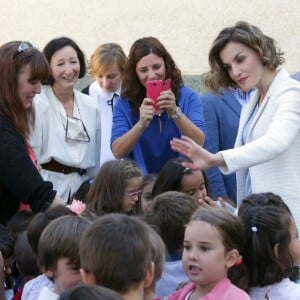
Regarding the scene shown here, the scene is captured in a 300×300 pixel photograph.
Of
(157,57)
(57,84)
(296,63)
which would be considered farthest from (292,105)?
(296,63)

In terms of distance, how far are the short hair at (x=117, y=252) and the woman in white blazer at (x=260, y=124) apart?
1038 millimetres

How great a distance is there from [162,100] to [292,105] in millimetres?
1033

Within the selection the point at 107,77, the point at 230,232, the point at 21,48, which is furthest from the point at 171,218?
the point at 107,77

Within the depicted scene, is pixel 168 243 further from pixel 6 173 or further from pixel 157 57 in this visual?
pixel 157 57

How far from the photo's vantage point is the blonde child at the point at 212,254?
3.46 meters

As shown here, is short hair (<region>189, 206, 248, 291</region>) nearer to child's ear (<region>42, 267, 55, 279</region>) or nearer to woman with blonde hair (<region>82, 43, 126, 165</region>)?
child's ear (<region>42, 267, 55, 279</region>)

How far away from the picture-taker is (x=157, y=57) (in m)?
5.31

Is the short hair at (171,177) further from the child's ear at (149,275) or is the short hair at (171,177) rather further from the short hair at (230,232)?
the child's ear at (149,275)

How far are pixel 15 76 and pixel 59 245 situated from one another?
4.97 ft

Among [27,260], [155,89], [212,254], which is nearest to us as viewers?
[212,254]

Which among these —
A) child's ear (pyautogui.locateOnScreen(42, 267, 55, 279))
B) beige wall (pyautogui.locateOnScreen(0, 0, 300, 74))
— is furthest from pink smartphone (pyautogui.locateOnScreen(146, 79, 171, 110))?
beige wall (pyautogui.locateOnScreen(0, 0, 300, 74))

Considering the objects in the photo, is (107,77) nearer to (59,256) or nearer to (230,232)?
(59,256)

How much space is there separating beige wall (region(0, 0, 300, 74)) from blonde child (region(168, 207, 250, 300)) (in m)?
4.98

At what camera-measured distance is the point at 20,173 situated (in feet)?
15.8
